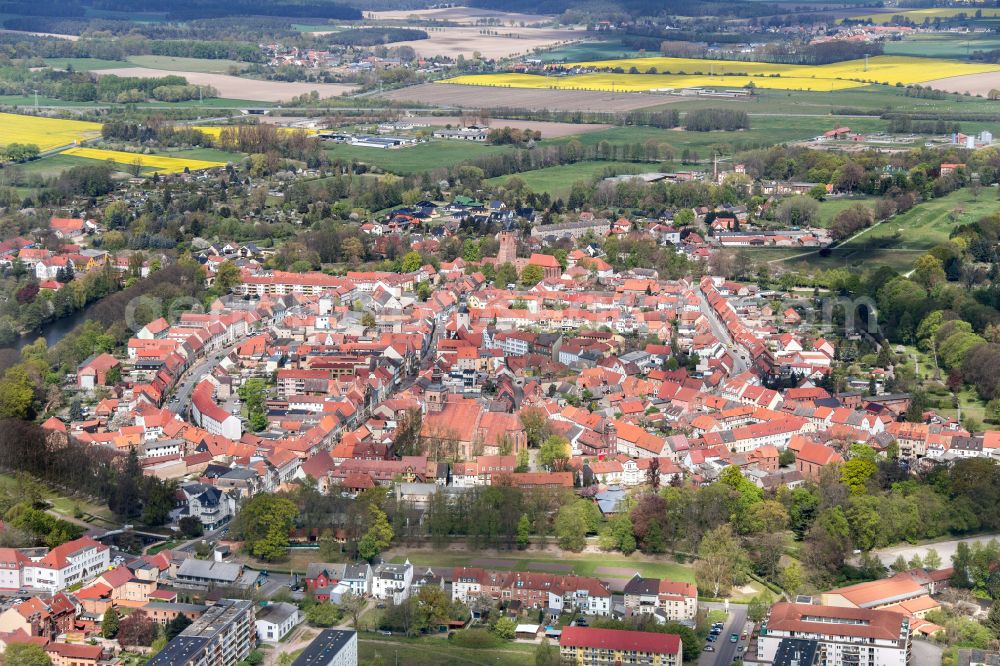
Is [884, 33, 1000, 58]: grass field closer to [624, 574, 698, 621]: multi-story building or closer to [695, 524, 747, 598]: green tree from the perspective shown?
[695, 524, 747, 598]: green tree

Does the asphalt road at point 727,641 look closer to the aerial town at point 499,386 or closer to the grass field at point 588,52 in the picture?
the aerial town at point 499,386

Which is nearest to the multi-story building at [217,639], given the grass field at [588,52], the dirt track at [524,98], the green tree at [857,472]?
the green tree at [857,472]

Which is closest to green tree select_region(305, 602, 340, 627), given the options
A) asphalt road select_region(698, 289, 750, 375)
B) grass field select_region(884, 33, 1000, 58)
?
asphalt road select_region(698, 289, 750, 375)

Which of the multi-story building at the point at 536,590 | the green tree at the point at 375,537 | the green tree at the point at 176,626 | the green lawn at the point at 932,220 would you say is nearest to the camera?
the green tree at the point at 176,626

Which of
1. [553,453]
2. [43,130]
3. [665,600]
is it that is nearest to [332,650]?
[665,600]

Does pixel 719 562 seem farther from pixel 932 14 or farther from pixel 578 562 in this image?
pixel 932 14

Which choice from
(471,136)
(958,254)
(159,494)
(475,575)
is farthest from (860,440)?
(471,136)

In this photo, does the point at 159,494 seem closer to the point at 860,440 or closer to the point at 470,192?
the point at 860,440
